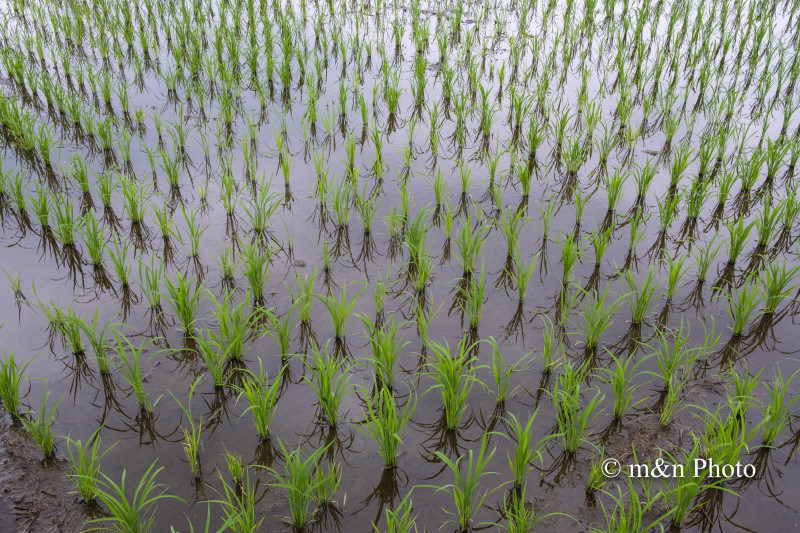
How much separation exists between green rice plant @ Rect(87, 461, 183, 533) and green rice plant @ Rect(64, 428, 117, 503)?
0.03 m

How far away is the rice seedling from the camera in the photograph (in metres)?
1.85

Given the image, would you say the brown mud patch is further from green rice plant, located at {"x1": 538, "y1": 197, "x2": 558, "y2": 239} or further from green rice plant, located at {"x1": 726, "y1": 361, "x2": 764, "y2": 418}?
green rice plant, located at {"x1": 538, "y1": 197, "x2": 558, "y2": 239}

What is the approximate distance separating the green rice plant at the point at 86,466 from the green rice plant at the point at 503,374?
57.4 inches

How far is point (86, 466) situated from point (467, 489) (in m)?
1.33

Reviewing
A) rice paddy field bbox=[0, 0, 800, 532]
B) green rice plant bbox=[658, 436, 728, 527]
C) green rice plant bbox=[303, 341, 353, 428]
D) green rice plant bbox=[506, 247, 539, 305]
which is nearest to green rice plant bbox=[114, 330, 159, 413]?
rice paddy field bbox=[0, 0, 800, 532]

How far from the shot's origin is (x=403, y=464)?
212 centimetres

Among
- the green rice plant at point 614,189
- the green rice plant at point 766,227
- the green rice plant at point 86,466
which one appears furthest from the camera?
the green rice plant at point 614,189

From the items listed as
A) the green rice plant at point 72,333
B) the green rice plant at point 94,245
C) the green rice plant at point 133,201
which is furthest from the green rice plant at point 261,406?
the green rice plant at point 133,201

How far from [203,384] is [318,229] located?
1280mm

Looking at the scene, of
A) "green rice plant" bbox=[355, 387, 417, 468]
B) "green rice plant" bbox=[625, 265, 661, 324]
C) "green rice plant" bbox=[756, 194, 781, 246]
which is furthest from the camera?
"green rice plant" bbox=[756, 194, 781, 246]

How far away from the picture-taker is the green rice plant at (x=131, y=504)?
5.79 ft

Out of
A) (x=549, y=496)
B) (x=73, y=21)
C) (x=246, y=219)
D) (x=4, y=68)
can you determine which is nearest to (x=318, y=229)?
(x=246, y=219)

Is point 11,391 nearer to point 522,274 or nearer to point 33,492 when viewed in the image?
point 33,492

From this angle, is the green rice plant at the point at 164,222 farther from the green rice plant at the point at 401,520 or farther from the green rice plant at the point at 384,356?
the green rice plant at the point at 401,520
